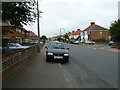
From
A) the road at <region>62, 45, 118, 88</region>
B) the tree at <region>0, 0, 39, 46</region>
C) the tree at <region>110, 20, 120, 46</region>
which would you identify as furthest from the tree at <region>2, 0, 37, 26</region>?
the tree at <region>110, 20, 120, 46</region>

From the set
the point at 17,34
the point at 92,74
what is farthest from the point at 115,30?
the point at 17,34

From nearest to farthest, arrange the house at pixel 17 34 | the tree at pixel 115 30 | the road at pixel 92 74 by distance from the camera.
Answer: the road at pixel 92 74 → the house at pixel 17 34 → the tree at pixel 115 30

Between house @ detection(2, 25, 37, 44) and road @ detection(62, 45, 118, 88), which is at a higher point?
house @ detection(2, 25, 37, 44)

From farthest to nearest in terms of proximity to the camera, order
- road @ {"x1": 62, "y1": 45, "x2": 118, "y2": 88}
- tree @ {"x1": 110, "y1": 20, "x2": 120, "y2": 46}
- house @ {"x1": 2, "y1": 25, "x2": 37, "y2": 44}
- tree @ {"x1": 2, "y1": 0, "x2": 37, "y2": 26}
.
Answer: tree @ {"x1": 110, "y1": 20, "x2": 120, "y2": 46} < house @ {"x1": 2, "y1": 25, "x2": 37, "y2": 44} < tree @ {"x1": 2, "y1": 0, "x2": 37, "y2": 26} < road @ {"x1": 62, "y1": 45, "x2": 118, "y2": 88}

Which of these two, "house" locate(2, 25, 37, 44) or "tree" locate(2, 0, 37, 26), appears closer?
"tree" locate(2, 0, 37, 26)

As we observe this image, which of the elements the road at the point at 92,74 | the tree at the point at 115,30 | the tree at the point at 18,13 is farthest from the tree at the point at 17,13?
the tree at the point at 115,30

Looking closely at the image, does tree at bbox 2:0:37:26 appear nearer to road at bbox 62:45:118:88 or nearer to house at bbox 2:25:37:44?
house at bbox 2:25:37:44

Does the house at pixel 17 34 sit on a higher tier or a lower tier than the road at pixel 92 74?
higher

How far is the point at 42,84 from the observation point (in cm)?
506

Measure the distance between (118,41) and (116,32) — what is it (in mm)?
2943

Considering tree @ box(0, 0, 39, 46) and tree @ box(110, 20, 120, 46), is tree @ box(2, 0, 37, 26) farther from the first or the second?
tree @ box(110, 20, 120, 46)

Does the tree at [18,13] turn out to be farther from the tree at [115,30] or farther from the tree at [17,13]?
the tree at [115,30]

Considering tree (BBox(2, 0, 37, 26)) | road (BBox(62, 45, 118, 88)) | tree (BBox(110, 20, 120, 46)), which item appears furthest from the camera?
tree (BBox(110, 20, 120, 46))

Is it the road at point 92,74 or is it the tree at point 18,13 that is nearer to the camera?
the road at point 92,74
